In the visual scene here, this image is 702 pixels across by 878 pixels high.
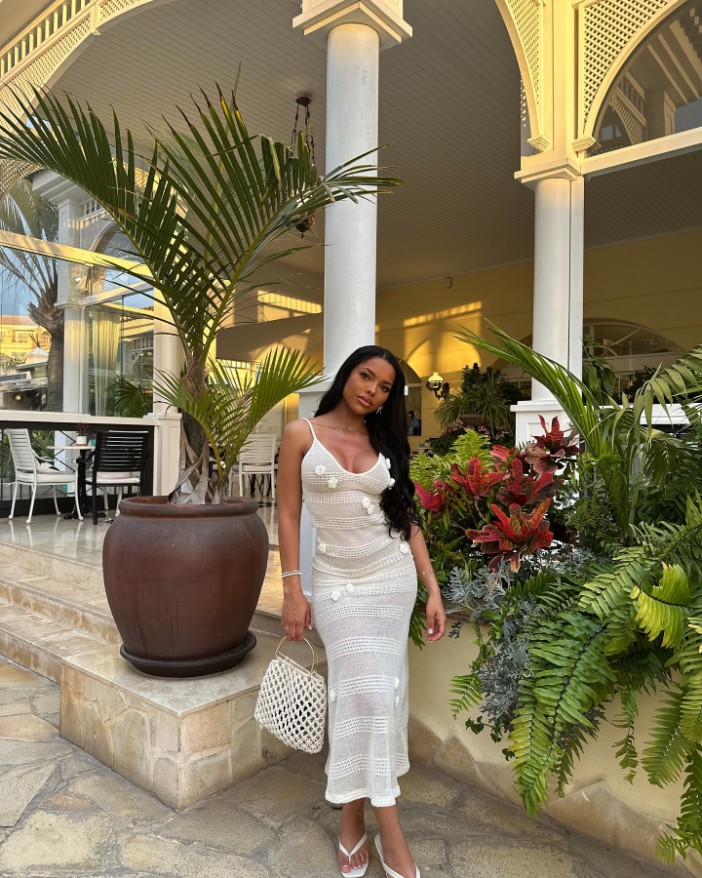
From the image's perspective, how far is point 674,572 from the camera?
1.48m

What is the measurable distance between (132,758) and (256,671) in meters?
0.49

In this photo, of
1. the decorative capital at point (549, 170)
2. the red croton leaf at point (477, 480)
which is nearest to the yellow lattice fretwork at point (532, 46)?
the decorative capital at point (549, 170)

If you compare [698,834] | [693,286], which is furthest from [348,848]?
[693,286]

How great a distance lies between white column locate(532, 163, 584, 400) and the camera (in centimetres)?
461

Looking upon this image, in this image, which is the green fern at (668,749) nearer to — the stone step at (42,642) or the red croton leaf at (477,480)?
the red croton leaf at (477,480)

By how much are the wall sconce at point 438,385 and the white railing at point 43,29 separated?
744cm

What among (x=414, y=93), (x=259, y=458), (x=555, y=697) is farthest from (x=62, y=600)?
→ (x=414, y=93)

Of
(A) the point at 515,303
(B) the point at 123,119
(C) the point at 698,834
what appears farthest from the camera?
(A) the point at 515,303

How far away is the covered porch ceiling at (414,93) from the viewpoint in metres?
4.76

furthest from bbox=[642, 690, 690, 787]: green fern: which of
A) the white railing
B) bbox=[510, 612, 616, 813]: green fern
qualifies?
the white railing

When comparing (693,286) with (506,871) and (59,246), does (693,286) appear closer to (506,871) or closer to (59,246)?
(59,246)

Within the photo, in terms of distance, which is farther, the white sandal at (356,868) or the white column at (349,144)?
the white column at (349,144)

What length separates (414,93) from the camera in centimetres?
559

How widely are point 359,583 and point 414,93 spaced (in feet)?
16.8
